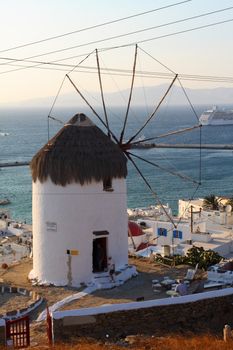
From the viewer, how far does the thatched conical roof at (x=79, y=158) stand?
1852 centimetres

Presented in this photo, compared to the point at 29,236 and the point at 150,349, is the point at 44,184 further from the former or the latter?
the point at 29,236

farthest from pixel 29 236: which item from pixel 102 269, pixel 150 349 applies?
pixel 150 349

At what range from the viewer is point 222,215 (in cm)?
3947

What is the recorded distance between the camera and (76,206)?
18484mm

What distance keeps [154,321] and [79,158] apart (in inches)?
227

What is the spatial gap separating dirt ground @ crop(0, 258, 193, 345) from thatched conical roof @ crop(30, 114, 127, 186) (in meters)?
3.33

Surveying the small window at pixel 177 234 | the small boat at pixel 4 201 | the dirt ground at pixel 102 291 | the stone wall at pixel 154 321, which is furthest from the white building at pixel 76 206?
the small boat at pixel 4 201

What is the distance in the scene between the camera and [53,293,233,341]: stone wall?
1421 centimetres

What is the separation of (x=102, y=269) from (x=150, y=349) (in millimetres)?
6858

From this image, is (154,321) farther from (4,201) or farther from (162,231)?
(4,201)

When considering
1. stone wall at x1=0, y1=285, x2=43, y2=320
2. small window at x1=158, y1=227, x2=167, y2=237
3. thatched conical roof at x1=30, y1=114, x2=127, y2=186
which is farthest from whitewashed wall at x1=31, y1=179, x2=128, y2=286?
small window at x1=158, y1=227, x2=167, y2=237

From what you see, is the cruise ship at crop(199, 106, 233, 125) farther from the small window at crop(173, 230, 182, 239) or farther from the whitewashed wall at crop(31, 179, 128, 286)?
the whitewashed wall at crop(31, 179, 128, 286)

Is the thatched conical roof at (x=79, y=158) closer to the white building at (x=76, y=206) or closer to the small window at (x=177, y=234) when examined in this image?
the white building at (x=76, y=206)

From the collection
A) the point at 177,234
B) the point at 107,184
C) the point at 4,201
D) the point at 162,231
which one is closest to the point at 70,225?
the point at 107,184
